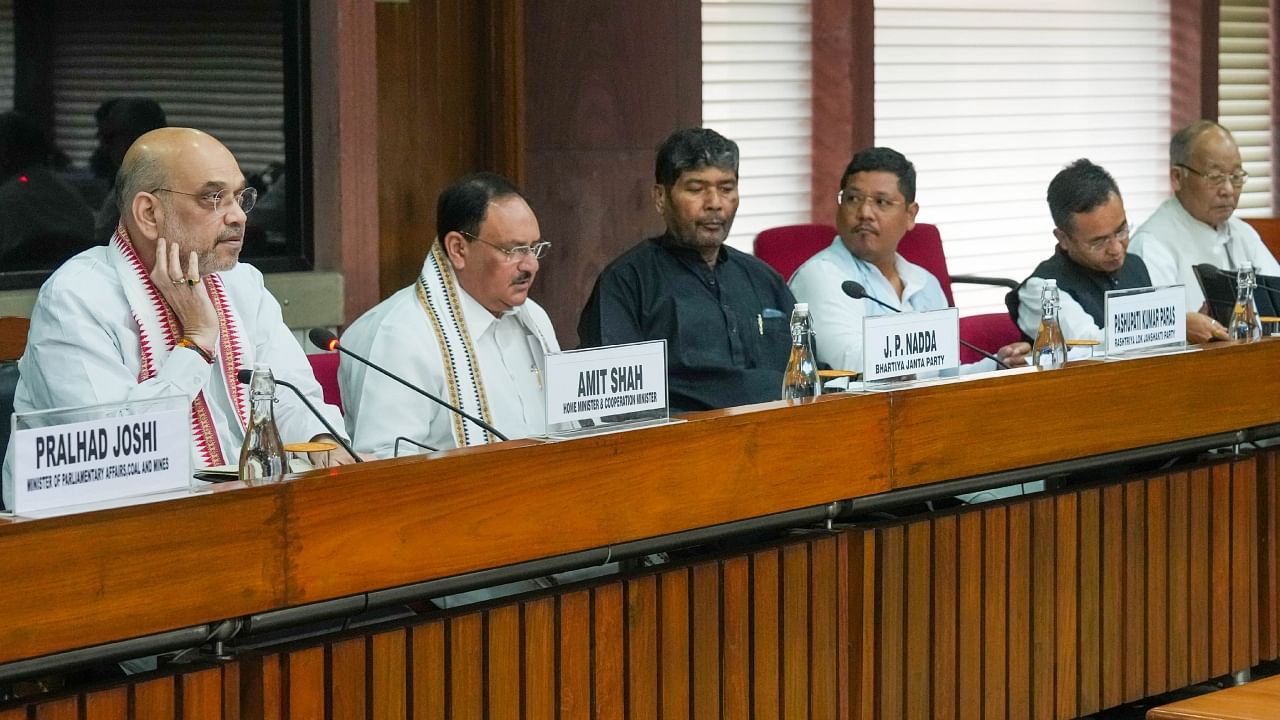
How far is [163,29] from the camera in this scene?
445cm

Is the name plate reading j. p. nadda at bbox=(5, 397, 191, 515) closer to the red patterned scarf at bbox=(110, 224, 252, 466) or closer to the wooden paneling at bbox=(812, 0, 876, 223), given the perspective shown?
the red patterned scarf at bbox=(110, 224, 252, 466)

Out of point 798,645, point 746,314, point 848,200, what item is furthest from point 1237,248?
point 798,645

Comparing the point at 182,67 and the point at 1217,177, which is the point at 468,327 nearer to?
the point at 182,67

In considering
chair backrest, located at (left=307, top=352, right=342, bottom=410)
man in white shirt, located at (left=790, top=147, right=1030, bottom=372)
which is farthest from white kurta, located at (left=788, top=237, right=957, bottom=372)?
chair backrest, located at (left=307, top=352, right=342, bottom=410)

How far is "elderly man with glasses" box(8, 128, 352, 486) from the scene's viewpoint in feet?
8.63

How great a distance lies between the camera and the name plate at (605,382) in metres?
2.40

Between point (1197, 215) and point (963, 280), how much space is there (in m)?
0.80

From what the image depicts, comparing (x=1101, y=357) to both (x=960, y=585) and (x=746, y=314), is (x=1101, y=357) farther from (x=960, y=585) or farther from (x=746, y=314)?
(x=746, y=314)

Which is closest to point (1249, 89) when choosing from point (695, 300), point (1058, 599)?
point (695, 300)

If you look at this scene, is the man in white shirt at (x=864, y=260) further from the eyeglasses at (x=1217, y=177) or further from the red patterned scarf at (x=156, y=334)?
the red patterned scarf at (x=156, y=334)

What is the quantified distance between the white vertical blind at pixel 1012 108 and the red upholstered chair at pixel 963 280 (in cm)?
125

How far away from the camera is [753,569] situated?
2.53 metres

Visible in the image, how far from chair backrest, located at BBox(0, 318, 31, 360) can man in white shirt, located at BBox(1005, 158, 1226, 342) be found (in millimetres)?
2103

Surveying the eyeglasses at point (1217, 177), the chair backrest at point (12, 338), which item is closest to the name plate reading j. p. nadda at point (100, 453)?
the chair backrest at point (12, 338)
